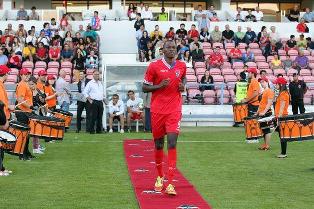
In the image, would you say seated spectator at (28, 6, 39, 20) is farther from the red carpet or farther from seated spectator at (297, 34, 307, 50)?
the red carpet

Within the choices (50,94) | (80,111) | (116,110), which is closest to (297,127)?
(50,94)

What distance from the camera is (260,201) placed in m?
11.1

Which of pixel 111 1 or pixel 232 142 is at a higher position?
pixel 111 1

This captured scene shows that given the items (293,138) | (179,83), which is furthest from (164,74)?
(293,138)

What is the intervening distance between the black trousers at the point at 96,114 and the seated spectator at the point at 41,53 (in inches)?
263

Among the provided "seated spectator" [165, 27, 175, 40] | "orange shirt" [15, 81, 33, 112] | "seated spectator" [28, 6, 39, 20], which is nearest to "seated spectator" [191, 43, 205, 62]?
"seated spectator" [165, 27, 175, 40]

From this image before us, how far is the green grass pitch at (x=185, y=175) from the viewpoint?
11.1 m

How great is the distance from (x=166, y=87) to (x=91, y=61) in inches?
781

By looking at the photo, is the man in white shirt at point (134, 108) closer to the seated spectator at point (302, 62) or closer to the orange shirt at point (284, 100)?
the orange shirt at point (284, 100)

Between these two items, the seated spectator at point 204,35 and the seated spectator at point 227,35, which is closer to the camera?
the seated spectator at point 204,35

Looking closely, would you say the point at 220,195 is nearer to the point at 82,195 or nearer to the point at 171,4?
the point at 82,195

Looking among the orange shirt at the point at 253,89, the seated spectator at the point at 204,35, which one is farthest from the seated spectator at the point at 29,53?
the orange shirt at the point at 253,89

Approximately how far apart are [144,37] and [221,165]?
17.9 meters

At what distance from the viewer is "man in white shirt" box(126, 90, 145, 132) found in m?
26.5
